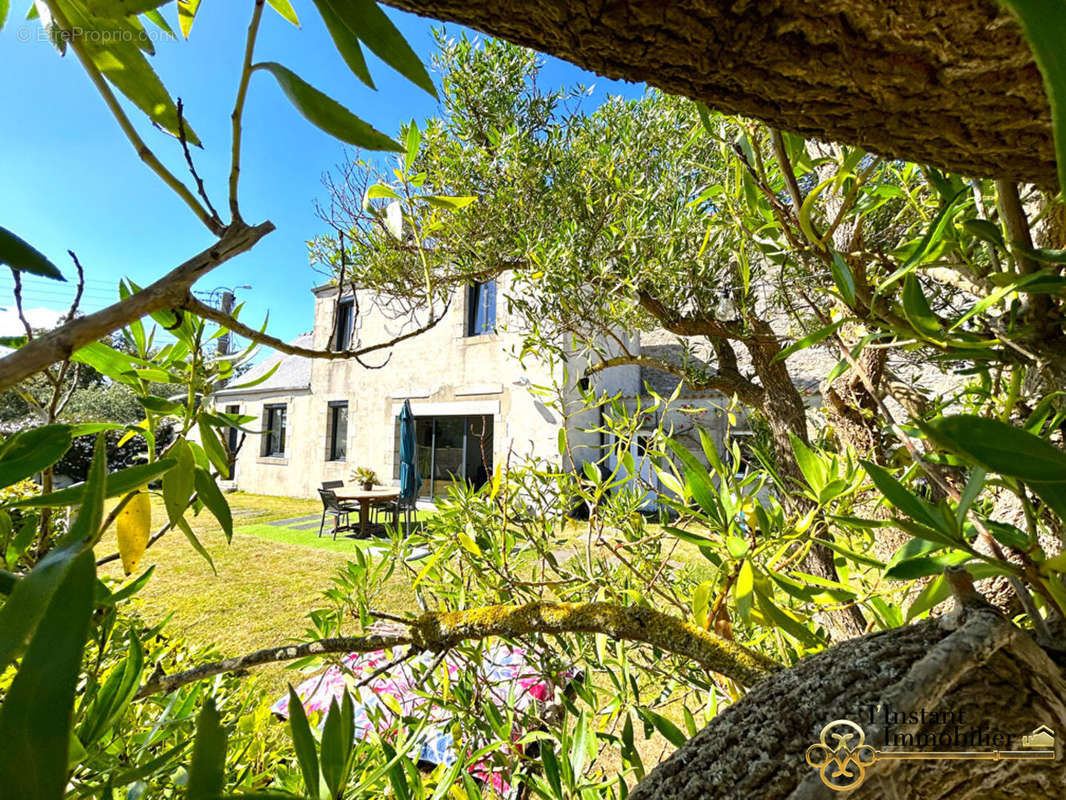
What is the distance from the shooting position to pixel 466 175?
2434mm

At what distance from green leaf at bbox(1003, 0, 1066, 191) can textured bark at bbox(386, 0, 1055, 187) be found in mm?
147

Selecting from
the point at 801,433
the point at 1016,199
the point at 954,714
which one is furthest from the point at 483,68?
the point at 954,714

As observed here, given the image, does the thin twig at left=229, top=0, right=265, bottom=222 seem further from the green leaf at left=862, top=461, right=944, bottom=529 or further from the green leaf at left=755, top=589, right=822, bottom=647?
the green leaf at left=755, top=589, right=822, bottom=647

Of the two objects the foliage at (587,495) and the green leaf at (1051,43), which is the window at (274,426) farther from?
the green leaf at (1051,43)

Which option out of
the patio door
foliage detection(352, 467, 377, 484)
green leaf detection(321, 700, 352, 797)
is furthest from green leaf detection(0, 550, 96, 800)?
foliage detection(352, 467, 377, 484)

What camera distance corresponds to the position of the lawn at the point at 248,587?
3.43 m

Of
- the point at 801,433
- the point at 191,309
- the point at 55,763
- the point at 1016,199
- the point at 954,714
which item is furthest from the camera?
the point at 801,433

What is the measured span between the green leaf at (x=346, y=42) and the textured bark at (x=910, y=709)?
1.92 ft

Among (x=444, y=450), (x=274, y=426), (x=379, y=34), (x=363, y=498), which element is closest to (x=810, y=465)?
(x=379, y=34)

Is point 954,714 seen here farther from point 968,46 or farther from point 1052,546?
point 1052,546

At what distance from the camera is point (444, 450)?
9.02 m

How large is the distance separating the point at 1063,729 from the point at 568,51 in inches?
24.6

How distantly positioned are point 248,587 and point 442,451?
467 centimetres

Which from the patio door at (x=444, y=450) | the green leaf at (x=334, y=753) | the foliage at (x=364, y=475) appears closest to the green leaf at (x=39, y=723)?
the green leaf at (x=334, y=753)
